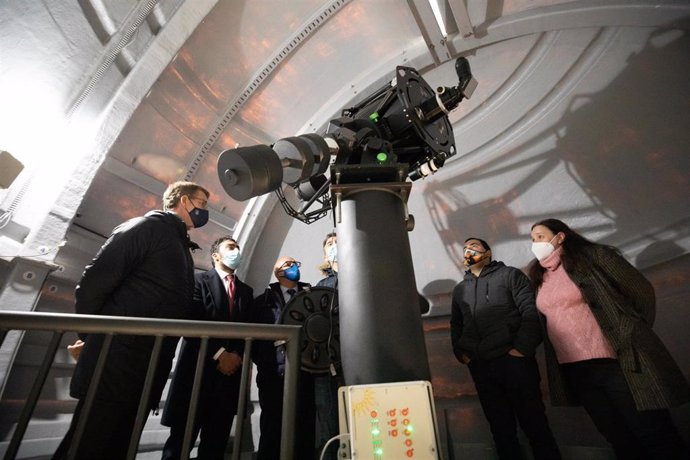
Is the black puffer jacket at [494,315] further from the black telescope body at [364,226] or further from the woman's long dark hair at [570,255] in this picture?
the black telescope body at [364,226]

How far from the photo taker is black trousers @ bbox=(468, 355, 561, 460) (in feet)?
6.27

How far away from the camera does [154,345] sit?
1.20 meters

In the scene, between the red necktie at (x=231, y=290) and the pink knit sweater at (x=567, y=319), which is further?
the red necktie at (x=231, y=290)

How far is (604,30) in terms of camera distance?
329 centimetres

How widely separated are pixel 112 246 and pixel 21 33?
203cm

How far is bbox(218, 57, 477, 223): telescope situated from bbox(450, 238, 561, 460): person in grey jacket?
1.01 m

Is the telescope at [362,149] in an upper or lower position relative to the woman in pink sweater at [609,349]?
upper

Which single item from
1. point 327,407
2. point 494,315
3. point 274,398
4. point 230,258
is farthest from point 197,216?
point 494,315

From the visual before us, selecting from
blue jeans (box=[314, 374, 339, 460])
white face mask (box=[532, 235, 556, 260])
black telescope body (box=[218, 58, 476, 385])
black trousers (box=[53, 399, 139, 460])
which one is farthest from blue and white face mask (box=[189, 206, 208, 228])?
white face mask (box=[532, 235, 556, 260])

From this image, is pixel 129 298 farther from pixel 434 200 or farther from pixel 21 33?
pixel 434 200

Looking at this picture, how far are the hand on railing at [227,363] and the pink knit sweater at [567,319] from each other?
6.91ft

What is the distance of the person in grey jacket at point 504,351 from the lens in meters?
1.99

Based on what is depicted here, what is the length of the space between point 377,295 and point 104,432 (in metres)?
1.36

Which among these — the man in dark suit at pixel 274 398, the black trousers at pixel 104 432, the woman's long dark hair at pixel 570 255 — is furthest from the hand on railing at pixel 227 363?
the woman's long dark hair at pixel 570 255
